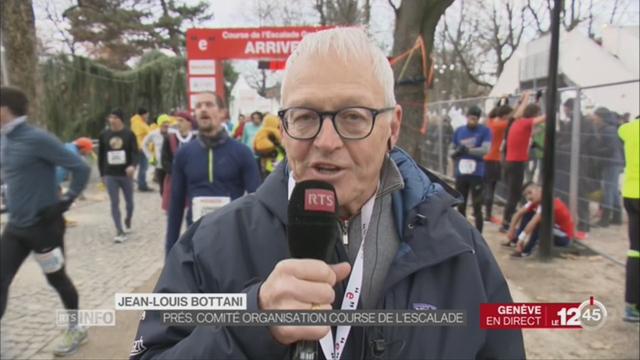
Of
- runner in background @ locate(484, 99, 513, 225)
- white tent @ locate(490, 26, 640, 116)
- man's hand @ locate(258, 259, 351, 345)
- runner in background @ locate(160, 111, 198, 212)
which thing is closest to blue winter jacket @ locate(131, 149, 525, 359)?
man's hand @ locate(258, 259, 351, 345)

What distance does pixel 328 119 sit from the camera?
114 cm

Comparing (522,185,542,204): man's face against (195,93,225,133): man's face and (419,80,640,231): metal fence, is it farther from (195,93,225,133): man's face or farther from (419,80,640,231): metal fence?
(195,93,225,133): man's face

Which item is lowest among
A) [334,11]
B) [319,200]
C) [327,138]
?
[319,200]

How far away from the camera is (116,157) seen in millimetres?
7207

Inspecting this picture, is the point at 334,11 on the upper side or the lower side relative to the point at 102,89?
upper

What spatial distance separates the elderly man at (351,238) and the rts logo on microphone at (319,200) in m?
0.16

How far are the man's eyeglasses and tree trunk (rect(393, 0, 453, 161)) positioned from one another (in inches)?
140

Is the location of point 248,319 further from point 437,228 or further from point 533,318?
point 533,318

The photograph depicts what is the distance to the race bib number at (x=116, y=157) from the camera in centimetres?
714

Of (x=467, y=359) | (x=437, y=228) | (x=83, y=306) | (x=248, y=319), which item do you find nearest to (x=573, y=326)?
(x=467, y=359)

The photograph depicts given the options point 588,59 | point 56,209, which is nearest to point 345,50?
point 56,209

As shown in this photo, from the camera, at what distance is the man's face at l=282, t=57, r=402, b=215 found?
1133 mm

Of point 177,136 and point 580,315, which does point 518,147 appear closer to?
point 177,136
